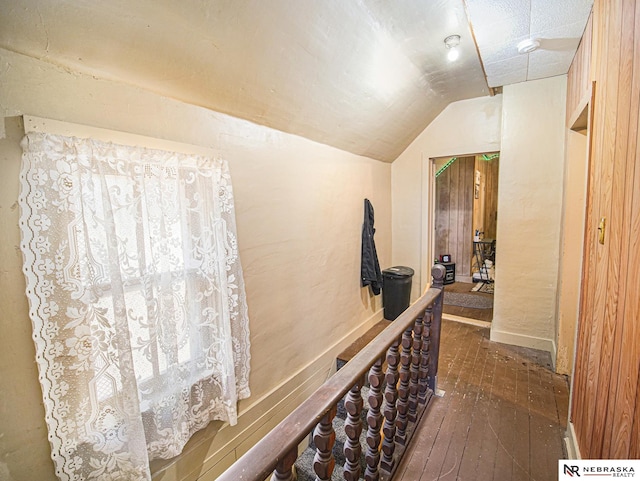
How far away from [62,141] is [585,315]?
252 cm

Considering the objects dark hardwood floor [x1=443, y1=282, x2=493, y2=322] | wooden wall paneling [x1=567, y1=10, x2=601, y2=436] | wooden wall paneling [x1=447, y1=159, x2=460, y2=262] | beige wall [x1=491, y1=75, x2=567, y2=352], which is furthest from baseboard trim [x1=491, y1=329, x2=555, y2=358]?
wooden wall paneling [x1=447, y1=159, x2=460, y2=262]

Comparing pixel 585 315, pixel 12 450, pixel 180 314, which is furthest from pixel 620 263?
pixel 12 450

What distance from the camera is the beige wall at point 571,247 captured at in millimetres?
2252

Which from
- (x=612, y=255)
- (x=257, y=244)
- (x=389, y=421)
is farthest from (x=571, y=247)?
(x=257, y=244)

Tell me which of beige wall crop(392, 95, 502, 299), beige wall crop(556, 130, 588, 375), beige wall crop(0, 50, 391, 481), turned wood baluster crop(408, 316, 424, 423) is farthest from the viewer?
beige wall crop(392, 95, 502, 299)

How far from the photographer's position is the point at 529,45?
2000 mm

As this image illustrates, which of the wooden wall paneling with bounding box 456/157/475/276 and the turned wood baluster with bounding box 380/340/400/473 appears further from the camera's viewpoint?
the wooden wall paneling with bounding box 456/157/475/276

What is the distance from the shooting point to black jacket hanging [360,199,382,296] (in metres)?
3.25

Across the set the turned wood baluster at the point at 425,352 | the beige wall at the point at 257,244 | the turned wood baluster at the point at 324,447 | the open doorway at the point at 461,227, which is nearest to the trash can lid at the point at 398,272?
the beige wall at the point at 257,244

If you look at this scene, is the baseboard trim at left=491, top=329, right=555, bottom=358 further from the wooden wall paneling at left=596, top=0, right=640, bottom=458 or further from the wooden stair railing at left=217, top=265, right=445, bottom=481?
the wooden wall paneling at left=596, top=0, right=640, bottom=458

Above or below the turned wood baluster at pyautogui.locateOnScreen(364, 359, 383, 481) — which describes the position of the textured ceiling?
above

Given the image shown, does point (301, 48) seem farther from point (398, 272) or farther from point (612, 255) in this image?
point (398, 272)

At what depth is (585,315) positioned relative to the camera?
4.91 ft

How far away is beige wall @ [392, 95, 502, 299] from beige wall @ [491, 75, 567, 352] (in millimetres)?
333
